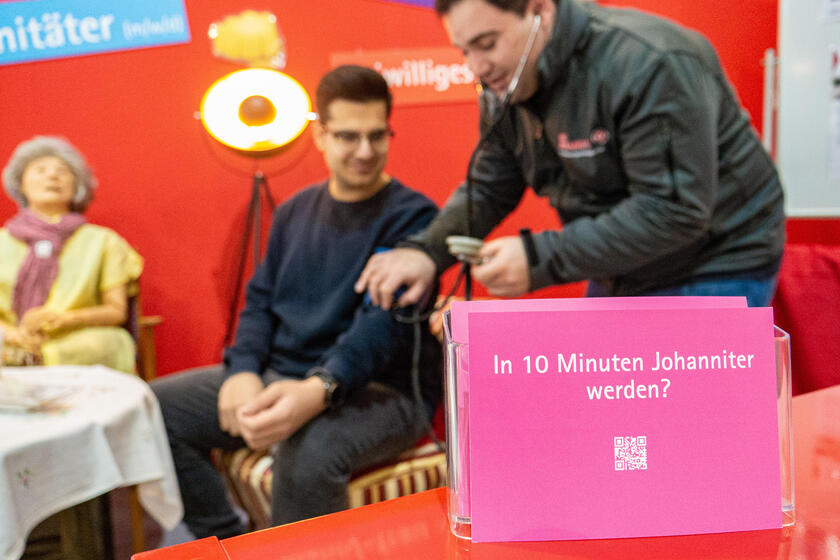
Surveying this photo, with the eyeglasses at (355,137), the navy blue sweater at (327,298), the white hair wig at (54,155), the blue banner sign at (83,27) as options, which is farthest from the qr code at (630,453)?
the blue banner sign at (83,27)

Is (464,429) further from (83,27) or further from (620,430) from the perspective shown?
(83,27)

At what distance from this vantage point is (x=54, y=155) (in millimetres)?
2539

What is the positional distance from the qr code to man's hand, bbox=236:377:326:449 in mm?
1093

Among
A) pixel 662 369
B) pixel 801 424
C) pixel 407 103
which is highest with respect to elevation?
pixel 407 103

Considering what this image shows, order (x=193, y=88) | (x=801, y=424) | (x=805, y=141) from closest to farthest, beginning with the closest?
(x=801, y=424), (x=805, y=141), (x=193, y=88)

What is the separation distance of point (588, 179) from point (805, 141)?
1.69 meters

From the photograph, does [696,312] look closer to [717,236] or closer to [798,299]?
[717,236]

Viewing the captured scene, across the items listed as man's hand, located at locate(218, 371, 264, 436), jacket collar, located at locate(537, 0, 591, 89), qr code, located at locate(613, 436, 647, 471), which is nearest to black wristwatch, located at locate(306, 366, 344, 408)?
man's hand, located at locate(218, 371, 264, 436)

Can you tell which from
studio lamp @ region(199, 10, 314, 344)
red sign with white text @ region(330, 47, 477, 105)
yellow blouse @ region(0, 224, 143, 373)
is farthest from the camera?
red sign with white text @ region(330, 47, 477, 105)

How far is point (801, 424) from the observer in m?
0.69

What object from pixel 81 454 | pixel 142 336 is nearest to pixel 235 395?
pixel 81 454

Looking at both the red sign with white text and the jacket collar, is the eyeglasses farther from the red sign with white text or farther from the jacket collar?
the red sign with white text

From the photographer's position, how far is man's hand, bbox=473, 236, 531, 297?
3.76 feet

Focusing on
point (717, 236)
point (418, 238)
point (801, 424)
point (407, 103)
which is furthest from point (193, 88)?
point (801, 424)
